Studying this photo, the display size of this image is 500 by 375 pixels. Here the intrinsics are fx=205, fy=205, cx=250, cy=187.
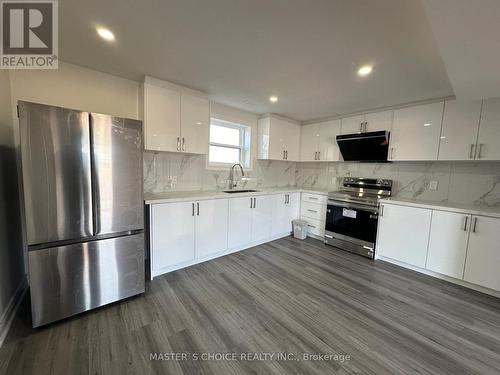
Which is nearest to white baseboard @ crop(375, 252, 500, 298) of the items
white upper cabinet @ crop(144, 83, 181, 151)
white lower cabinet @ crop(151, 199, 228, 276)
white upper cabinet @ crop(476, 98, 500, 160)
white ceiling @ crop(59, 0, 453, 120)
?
white upper cabinet @ crop(476, 98, 500, 160)

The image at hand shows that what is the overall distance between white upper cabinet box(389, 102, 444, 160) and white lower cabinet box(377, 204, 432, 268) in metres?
0.81

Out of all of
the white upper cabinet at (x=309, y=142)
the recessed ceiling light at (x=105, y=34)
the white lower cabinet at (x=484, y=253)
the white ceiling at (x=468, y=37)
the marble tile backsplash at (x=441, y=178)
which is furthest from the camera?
the white upper cabinet at (x=309, y=142)

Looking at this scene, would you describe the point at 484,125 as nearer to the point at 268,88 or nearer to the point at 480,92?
the point at 480,92

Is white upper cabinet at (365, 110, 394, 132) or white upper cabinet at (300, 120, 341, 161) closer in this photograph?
white upper cabinet at (365, 110, 394, 132)

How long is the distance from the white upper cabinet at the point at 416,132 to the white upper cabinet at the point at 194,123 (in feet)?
9.27

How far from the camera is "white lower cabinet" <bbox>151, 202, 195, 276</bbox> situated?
2328mm

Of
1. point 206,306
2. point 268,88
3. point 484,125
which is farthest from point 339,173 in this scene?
point 206,306

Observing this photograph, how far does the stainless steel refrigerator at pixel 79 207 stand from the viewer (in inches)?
59.7

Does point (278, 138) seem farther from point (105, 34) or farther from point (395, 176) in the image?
point (105, 34)

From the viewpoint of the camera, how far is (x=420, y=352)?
4.99ft

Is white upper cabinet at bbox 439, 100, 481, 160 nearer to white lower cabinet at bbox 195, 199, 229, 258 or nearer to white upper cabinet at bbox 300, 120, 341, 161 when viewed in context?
white upper cabinet at bbox 300, 120, 341, 161

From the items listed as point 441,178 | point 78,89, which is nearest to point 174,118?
point 78,89

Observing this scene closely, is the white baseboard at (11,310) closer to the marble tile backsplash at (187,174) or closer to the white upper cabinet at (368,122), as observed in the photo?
the marble tile backsplash at (187,174)

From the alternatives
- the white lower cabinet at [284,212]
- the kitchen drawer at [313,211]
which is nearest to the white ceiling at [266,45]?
the white lower cabinet at [284,212]
